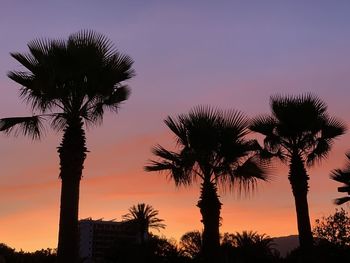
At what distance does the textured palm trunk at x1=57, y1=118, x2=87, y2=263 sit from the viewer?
1373 cm

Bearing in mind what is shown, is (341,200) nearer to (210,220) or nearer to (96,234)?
(210,220)

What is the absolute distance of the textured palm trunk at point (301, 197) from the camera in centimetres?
2205

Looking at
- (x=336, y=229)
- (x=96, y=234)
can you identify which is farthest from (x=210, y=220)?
(x=96, y=234)

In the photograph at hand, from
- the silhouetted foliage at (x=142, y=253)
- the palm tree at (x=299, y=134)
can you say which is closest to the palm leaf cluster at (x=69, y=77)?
the palm tree at (x=299, y=134)

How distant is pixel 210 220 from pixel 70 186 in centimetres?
623

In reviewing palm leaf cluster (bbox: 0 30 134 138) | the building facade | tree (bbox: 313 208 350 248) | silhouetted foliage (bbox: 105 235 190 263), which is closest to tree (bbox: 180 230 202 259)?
silhouetted foliage (bbox: 105 235 190 263)

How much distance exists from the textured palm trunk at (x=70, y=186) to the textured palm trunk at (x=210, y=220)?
18.8ft

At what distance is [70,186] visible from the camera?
1423 cm

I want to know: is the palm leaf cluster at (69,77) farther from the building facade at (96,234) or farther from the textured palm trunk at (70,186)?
the building facade at (96,234)

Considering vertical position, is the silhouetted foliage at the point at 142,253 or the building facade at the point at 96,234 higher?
the building facade at the point at 96,234

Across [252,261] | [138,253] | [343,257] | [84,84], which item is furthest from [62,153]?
[138,253]

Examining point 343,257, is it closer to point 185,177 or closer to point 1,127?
point 185,177

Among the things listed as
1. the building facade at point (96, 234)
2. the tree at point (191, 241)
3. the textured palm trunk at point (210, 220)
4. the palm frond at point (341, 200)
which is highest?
the building facade at point (96, 234)

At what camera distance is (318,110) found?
2341 cm
